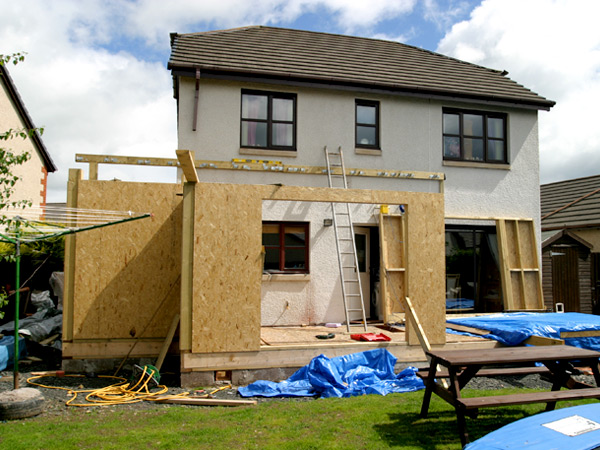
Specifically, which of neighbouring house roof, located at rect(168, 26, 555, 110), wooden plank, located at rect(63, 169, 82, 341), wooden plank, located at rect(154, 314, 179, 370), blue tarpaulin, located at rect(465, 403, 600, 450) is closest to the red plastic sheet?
wooden plank, located at rect(154, 314, 179, 370)

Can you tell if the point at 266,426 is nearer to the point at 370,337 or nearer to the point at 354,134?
the point at 370,337

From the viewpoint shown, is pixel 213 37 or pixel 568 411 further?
pixel 213 37

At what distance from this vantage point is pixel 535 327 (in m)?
9.79

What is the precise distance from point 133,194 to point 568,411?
7.58 m

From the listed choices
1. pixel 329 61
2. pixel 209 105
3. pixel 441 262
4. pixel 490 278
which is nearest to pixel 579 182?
pixel 490 278

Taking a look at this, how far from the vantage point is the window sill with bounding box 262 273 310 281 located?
11.3m

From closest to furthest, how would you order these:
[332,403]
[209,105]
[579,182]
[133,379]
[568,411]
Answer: [568,411] < [332,403] < [133,379] < [209,105] < [579,182]

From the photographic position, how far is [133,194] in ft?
30.5

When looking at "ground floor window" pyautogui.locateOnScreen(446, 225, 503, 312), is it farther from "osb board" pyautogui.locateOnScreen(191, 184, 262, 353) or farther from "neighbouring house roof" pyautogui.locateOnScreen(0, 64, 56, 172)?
"neighbouring house roof" pyautogui.locateOnScreen(0, 64, 56, 172)

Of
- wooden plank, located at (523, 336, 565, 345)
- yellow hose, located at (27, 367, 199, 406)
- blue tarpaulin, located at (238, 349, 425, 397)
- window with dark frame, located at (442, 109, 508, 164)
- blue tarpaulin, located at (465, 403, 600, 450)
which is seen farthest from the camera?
window with dark frame, located at (442, 109, 508, 164)

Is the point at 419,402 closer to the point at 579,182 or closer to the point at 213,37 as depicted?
the point at 213,37

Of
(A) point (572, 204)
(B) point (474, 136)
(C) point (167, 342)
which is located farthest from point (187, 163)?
(A) point (572, 204)

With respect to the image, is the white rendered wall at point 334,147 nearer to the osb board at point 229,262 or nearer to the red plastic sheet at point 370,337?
the red plastic sheet at point 370,337

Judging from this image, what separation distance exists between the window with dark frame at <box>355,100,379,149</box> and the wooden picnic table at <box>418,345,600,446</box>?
7.06 metres
